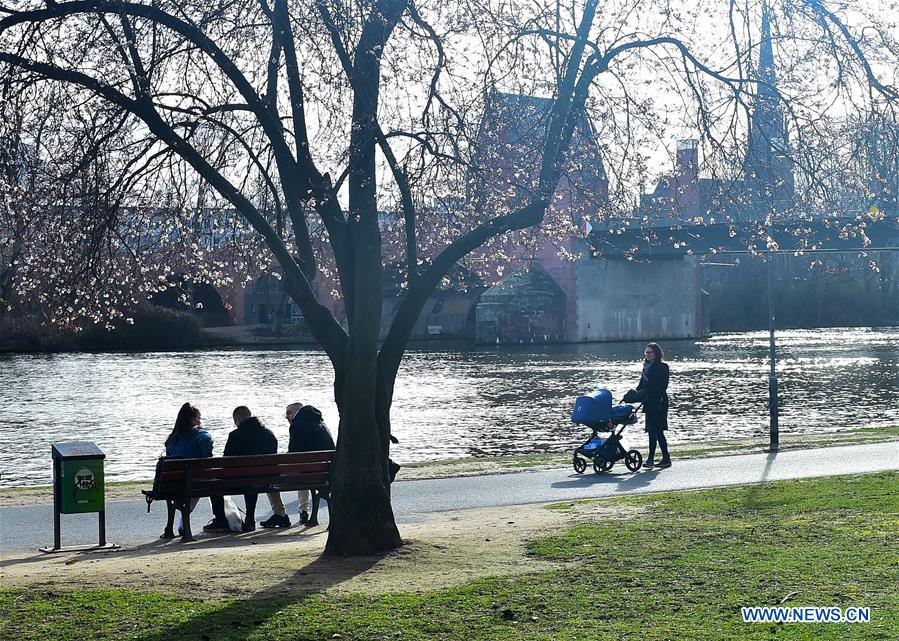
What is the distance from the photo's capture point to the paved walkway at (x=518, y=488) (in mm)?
13047

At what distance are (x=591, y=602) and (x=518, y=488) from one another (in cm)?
824

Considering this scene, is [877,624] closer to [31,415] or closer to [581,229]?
[581,229]

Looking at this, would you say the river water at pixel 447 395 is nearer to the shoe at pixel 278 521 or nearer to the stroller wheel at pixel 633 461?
the stroller wheel at pixel 633 461

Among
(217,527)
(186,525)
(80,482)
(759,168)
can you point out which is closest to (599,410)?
(217,527)

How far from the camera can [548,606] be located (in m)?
7.66

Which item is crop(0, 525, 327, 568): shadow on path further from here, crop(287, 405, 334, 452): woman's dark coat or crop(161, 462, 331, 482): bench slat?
crop(287, 405, 334, 452): woman's dark coat

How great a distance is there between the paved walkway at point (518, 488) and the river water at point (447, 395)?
5322 millimetres

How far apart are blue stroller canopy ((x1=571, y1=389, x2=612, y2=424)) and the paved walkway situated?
808 millimetres

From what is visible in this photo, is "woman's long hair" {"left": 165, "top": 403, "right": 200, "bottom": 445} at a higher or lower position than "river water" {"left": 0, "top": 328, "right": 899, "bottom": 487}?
higher

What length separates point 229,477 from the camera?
41.0ft

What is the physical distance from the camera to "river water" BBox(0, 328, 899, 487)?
27.8 m

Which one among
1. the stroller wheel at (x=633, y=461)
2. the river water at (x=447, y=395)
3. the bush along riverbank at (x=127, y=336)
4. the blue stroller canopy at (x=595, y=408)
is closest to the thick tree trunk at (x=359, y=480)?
the blue stroller canopy at (x=595, y=408)

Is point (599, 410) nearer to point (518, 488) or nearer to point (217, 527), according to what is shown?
point (518, 488)

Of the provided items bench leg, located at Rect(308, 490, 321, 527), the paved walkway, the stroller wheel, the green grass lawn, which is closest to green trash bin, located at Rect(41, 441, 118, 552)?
the paved walkway
